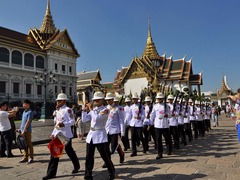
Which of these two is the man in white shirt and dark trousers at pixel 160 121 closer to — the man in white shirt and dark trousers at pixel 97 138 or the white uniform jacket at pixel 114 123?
the white uniform jacket at pixel 114 123

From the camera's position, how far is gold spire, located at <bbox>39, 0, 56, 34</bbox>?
45.3 m

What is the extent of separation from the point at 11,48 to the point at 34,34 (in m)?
8.77

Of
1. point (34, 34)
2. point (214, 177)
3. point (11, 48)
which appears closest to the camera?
point (214, 177)

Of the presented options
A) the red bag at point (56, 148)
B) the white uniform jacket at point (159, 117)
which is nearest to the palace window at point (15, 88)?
the white uniform jacket at point (159, 117)

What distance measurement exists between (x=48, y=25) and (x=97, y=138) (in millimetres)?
47312

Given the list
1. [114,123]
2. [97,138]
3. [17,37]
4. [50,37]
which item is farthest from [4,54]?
[97,138]

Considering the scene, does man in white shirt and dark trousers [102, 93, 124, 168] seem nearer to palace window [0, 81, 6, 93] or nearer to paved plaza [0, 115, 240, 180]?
paved plaza [0, 115, 240, 180]

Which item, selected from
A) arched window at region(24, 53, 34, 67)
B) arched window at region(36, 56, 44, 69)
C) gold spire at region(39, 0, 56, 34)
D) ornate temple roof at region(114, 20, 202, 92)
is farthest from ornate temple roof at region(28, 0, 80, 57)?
ornate temple roof at region(114, 20, 202, 92)

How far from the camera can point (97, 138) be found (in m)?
4.24

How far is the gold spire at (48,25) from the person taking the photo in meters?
45.3

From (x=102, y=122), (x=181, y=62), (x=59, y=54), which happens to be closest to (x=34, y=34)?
(x=59, y=54)

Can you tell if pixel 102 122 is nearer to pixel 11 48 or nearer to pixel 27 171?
pixel 27 171

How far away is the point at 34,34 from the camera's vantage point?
42.8m

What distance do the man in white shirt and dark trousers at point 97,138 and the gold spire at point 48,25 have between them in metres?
45.0
